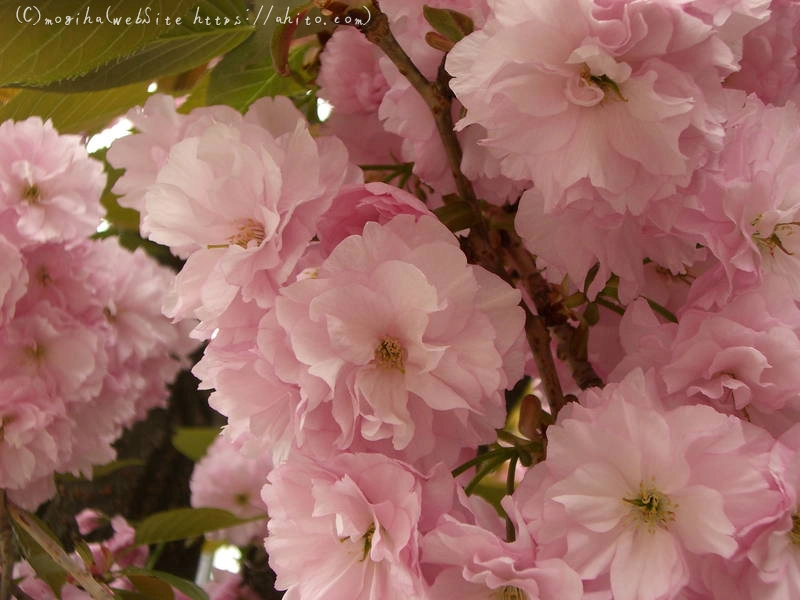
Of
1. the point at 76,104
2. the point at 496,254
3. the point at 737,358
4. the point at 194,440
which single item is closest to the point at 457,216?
the point at 496,254

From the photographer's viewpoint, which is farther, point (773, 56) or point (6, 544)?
point (6, 544)

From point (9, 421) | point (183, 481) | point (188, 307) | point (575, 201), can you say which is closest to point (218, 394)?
point (188, 307)

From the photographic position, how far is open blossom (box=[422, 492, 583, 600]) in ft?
1.24

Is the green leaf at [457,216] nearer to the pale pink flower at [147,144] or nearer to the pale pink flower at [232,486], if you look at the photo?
the pale pink flower at [147,144]

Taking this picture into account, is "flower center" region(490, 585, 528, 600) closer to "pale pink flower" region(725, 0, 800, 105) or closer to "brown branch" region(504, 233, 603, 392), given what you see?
"brown branch" region(504, 233, 603, 392)

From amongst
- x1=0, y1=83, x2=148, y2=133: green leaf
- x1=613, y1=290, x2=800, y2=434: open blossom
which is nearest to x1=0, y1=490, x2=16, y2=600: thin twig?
x1=0, y1=83, x2=148, y2=133: green leaf

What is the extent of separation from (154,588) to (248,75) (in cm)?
37

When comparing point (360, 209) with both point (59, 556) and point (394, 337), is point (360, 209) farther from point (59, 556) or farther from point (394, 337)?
point (59, 556)

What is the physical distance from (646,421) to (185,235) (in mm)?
210

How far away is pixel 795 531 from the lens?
389 mm

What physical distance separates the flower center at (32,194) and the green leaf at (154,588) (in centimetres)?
27

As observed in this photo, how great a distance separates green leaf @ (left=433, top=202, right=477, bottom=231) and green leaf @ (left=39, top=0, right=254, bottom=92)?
178 millimetres

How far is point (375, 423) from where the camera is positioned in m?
0.39

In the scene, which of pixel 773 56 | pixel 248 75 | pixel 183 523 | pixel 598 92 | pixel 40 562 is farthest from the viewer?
pixel 183 523
